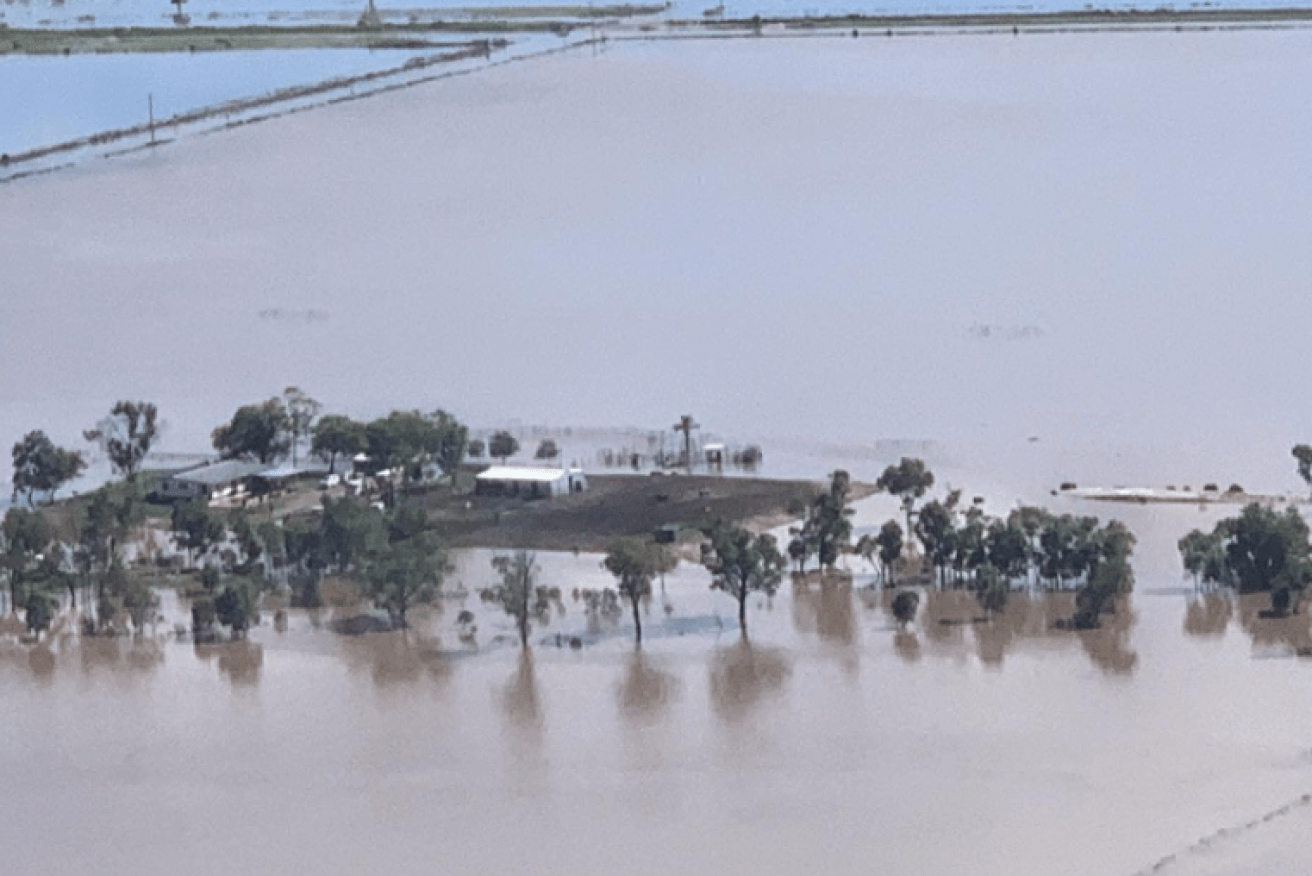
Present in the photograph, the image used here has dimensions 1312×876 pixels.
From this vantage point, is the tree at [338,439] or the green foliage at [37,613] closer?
the green foliage at [37,613]

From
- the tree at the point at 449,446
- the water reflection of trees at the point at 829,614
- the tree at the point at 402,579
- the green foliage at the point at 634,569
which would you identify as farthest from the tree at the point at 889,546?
the tree at the point at 449,446

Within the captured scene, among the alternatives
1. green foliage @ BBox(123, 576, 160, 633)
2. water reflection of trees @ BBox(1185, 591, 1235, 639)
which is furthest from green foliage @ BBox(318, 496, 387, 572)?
water reflection of trees @ BBox(1185, 591, 1235, 639)

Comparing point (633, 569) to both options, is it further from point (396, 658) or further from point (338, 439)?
point (338, 439)

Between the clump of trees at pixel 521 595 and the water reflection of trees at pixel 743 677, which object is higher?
the clump of trees at pixel 521 595

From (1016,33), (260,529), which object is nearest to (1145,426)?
(260,529)

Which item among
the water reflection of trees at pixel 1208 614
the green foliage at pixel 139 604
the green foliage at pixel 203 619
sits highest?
the green foliage at pixel 139 604

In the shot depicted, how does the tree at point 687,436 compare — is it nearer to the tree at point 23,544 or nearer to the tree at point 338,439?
the tree at point 338,439

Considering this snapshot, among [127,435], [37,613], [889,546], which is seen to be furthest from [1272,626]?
[127,435]

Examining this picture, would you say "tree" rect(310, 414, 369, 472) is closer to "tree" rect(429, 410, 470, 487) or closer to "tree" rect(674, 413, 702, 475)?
"tree" rect(429, 410, 470, 487)
